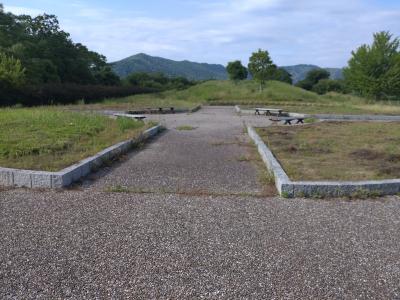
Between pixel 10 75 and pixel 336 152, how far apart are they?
1793cm

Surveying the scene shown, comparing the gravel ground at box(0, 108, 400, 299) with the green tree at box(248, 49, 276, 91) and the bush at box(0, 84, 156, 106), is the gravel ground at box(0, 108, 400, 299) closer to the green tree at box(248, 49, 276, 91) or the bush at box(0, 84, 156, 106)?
the bush at box(0, 84, 156, 106)

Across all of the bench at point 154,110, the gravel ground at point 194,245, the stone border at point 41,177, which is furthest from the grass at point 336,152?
the bench at point 154,110

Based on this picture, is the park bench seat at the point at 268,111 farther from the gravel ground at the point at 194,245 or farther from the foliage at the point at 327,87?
the foliage at the point at 327,87

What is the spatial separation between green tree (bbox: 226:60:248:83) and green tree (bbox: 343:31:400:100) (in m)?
14.2

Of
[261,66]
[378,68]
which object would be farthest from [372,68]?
[261,66]

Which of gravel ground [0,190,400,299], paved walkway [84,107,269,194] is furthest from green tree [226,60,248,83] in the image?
gravel ground [0,190,400,299]

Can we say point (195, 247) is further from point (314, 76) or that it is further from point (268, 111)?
point (314, 76)

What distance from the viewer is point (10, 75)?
2062cm

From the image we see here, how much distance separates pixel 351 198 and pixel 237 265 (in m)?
2.45

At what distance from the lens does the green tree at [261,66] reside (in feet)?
129

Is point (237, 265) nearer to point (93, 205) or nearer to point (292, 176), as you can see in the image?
point (93, 205)

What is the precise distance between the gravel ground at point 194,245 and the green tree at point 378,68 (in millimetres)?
38054

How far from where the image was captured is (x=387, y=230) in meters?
3.95

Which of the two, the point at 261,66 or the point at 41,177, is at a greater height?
the point at 261,66
